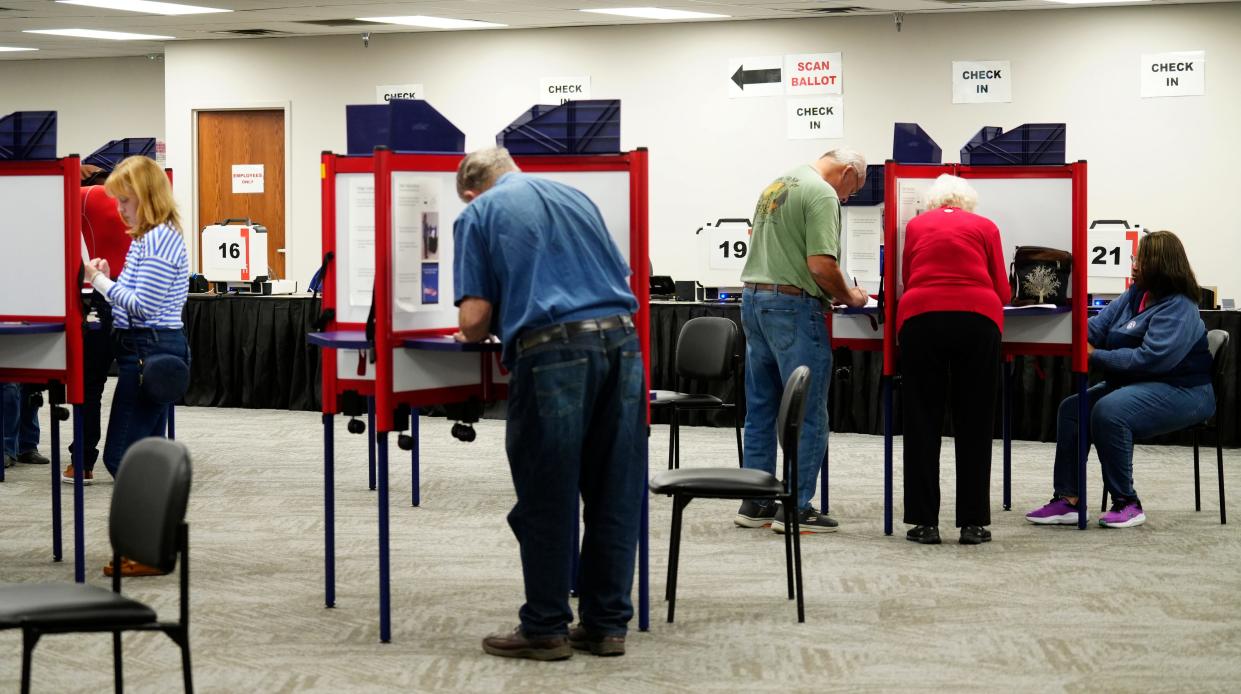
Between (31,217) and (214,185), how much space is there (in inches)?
298

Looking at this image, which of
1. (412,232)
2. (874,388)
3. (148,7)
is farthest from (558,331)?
(148,7)

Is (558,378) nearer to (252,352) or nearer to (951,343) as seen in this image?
(951,343)

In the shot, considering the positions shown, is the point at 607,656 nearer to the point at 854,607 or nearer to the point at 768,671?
the point at 768,671

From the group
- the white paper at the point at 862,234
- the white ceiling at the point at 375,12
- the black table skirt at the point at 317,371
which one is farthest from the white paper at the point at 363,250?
the white ceiling at the point at 375,12

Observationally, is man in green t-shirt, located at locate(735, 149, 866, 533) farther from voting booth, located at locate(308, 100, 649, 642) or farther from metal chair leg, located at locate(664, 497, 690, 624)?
voting booth, located at locate(308, 100, 649, 642)

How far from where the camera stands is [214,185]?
37.8ft

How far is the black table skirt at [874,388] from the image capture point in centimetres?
715

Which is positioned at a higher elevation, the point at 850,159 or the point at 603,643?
the point at 850,159

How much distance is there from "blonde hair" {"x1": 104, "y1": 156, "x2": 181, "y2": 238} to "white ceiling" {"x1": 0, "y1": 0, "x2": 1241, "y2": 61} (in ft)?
15.9

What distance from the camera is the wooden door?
11344 mm

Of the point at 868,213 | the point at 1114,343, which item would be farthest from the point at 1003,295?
the point at 868,213

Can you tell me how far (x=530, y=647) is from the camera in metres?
3.38

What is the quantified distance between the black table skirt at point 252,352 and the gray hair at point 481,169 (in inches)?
207

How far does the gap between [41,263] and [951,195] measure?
9.66ft
